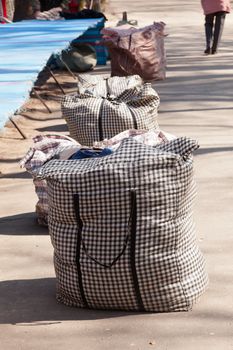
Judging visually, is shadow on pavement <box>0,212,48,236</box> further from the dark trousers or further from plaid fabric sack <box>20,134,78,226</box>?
the dark trousers

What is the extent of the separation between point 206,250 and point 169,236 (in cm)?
126

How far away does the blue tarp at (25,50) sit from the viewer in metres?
8.73

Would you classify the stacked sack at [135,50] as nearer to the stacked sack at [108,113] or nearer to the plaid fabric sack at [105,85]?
the plaid fabric sack at [105,85]

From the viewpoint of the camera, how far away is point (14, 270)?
19.7 feet

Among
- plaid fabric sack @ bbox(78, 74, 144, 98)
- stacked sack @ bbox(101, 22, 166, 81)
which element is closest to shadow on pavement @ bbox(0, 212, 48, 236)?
plaid fabric sack @ bbox(78, 74, 144, 98)

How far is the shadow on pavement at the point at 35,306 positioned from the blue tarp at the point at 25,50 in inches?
82.0

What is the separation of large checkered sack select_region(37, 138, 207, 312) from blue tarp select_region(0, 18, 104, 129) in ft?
8.49

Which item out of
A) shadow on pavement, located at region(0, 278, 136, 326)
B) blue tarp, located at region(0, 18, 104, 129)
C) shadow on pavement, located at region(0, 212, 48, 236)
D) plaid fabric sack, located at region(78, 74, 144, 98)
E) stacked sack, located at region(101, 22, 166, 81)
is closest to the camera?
shadow on pavement, located at region(0, 278, 136, 326)

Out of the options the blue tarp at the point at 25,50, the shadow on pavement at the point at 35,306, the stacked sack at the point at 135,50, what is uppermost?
the shadow on pavement at the point at 35,306

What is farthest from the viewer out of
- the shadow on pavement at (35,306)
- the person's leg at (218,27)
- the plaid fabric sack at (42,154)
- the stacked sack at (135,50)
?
the person's leg at (218,27)

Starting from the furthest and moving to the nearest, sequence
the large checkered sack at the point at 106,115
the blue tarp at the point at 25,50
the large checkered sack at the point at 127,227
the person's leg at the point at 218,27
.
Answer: the person's leg at the point at 218,27
the large checkered sack at the point at 106,115
the blue tarp at the point at 25,50
the large checkered sack at the point at 127,227

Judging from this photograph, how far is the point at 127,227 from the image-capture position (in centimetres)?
501

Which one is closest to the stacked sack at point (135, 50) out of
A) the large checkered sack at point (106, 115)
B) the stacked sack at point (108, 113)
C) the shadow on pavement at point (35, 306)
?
the stacked sack at point (108, 113)

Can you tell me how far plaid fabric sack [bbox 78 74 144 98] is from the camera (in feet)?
32.9
